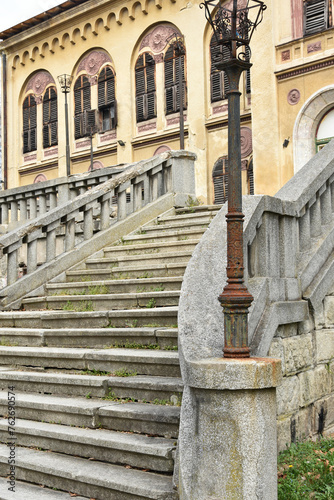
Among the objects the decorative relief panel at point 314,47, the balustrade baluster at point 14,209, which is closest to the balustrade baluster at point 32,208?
the balustrade baluster at point 14,209

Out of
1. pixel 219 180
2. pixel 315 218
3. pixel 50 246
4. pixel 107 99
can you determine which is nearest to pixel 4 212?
pixel 50 246

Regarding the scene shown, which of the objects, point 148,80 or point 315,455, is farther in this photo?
point 148,80

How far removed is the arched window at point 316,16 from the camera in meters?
19.1

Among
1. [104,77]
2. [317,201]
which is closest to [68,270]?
[317,201]

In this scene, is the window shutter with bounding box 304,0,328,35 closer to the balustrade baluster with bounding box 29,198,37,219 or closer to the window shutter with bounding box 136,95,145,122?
the window shutter with bounding box 136,95,145,122

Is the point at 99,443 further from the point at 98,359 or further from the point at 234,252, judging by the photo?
the point at 234,252

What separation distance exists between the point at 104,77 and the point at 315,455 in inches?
913

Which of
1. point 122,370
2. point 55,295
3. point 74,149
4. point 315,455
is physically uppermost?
point 74,149

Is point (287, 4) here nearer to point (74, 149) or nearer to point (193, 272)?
point (74, 149)

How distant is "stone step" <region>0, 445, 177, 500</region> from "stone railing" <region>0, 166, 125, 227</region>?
6.76 metres

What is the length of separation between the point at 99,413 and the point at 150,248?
3.91 metres

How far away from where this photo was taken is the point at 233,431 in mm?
4102

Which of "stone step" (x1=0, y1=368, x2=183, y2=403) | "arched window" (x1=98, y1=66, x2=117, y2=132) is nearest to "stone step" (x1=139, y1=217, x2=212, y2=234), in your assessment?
"stone step" (x1=0, y1=368, x2=183, y2=403)

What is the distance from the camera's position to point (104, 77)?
86.7 ft
